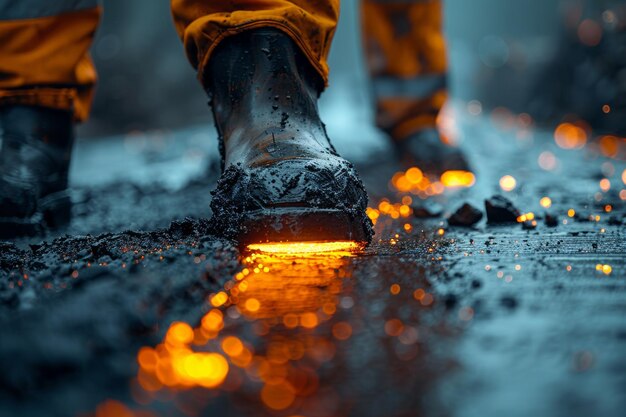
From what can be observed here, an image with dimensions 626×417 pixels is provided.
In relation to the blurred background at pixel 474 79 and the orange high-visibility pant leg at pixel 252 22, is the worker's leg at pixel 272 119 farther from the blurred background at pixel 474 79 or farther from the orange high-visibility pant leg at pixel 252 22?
the blurred background at pixel 474 79

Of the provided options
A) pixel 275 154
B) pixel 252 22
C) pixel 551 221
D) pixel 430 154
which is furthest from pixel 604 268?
pixel 430 154

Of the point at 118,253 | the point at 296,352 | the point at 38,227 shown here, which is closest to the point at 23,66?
the point at 38,227

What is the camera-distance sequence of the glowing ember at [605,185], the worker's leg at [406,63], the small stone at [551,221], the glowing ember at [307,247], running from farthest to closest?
the worker's leg at [406,63]
the glowing ember at [605,185]
the small stone at [551,221]
the glowing ember at [307,247]

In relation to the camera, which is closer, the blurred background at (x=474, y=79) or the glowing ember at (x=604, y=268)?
the glowing ember at (x=604, y=268)

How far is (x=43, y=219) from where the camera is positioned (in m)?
1.77

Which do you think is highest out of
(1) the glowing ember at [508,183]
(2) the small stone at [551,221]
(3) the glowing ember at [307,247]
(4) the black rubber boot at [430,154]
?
(4) the black rubber boot at [430,154]

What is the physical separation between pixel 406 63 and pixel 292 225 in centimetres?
182

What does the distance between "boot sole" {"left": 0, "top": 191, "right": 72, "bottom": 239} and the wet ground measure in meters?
0.15

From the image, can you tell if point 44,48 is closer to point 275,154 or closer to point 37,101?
point 37,101

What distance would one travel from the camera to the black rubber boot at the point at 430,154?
2.50m

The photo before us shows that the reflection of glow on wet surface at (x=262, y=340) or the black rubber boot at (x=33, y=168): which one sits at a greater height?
the black rubber boot at (x=33, y=168)

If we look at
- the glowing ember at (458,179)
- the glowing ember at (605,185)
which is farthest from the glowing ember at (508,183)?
the glowing ember at (605,185)

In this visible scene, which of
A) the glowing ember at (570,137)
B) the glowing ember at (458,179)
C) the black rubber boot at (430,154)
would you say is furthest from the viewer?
the glowing ember at (570,137)

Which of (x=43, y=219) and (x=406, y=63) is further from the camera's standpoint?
(x=406, y=63)
